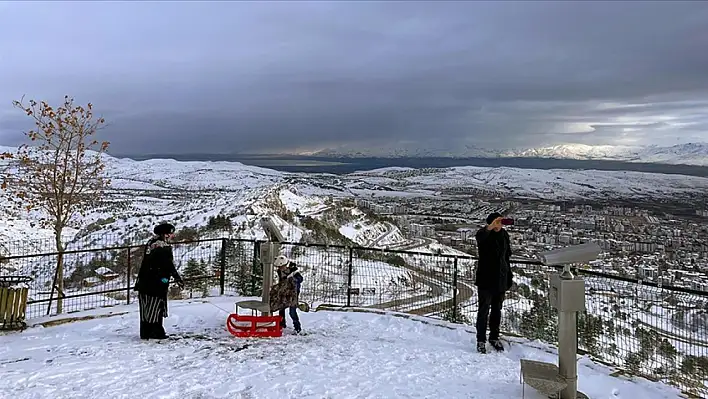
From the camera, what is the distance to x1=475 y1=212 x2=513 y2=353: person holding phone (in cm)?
758

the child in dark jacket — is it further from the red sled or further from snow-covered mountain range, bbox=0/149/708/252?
snow-covered mountain range, bbox=0/149/708/252

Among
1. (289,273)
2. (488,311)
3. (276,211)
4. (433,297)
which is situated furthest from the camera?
(276,211)

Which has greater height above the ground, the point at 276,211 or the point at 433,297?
the point at 276,211

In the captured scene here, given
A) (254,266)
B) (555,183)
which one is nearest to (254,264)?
(254,266)

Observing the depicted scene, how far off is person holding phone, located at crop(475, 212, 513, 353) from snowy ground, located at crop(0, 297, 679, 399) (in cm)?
74

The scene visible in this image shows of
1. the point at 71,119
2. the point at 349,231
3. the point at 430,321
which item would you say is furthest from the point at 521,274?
the point at 349,231

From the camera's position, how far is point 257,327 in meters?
8.60

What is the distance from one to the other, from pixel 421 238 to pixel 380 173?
87.3m

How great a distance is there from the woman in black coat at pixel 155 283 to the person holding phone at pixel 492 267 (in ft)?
16.0

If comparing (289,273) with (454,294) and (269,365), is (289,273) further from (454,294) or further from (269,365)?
(454,294)

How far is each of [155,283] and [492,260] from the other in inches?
213

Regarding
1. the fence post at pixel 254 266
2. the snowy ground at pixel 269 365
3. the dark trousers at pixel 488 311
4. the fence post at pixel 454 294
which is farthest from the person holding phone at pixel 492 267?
the fence post at pixel 254 266

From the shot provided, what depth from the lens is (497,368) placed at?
23.4 feet

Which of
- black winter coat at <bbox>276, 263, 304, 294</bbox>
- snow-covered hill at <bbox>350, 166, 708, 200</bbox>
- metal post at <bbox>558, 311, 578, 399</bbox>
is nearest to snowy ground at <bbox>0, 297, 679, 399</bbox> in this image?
metal post at <bbox>558, 311, 578, 399</bbox>
